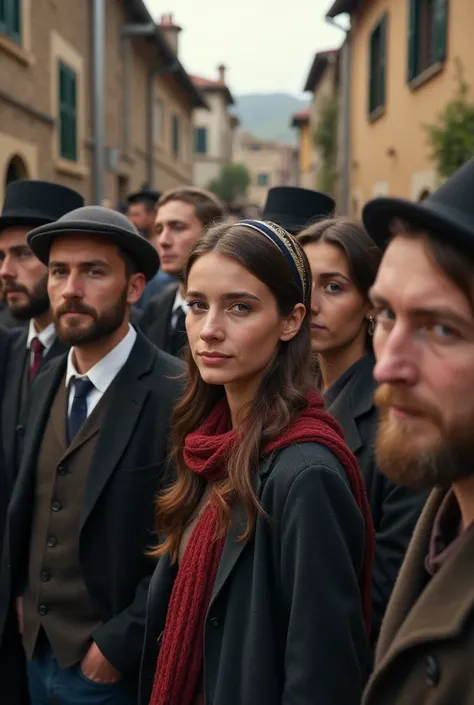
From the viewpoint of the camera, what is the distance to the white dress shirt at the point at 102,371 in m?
2.97

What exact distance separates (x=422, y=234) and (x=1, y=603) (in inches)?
87.5

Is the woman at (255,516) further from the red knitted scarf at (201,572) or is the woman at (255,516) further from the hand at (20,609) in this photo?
the hand at (20,609)

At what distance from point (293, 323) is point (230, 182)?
44.8 metres

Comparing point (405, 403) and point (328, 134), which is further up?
point (328, 134)

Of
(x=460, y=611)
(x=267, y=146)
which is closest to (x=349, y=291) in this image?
(x=460, y=611)

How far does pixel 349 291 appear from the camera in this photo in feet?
10.2

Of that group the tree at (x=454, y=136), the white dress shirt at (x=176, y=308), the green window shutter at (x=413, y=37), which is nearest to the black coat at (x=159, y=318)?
the white dress shirt at (x=176, y=308)

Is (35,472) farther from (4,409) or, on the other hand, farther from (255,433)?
(255,433)

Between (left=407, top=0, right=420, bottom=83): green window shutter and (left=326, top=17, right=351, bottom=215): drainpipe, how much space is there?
5562mm

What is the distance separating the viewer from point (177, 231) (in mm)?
5672

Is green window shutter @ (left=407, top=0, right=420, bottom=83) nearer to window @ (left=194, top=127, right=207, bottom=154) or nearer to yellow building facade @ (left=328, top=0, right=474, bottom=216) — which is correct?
yellow building facade @ (left=328, top=0, right=474, bottom=216)

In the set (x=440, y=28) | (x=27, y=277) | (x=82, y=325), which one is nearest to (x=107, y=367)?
(x=82, y=325)

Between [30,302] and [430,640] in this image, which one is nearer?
[430,640]

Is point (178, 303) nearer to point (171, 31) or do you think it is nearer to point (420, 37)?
point (420, 37)
